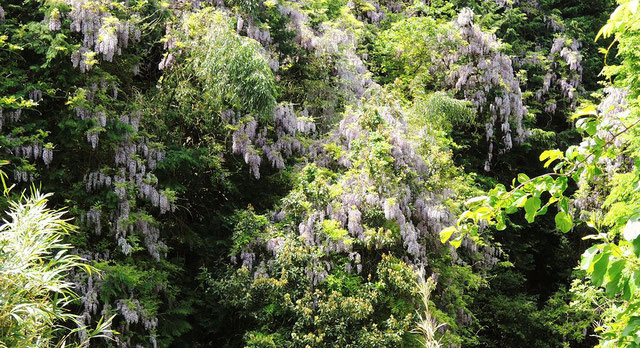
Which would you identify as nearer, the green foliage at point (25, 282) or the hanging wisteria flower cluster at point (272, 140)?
the green foliage at point (25, 282)

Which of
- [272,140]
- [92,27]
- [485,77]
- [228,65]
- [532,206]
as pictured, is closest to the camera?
[532,206]

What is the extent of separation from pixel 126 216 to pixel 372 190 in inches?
145

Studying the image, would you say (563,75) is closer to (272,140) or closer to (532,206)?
(272,140)

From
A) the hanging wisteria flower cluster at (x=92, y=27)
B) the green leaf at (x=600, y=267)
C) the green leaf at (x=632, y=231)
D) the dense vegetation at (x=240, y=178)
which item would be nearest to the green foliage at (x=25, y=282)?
the green leaf at (x=600, y=267)

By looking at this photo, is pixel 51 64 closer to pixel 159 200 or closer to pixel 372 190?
pixel 159 200

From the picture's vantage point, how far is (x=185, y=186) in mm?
11375

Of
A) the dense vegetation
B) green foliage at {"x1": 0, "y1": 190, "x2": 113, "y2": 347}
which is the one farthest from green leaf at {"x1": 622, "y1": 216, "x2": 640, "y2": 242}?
the dense vegetation

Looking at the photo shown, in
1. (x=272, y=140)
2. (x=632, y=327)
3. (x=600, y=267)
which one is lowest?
(x=632, y=327)

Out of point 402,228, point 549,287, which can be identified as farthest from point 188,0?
point 549,287

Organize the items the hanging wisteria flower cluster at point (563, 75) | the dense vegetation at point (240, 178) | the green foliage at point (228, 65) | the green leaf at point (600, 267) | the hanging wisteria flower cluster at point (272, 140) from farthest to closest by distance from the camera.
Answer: the hanging wisteria flower cluster at point (563, 75) → the hanging wisteria flower cluster at point (272, 140) → the green foliage at point (228, 65) → the dense vegetation at point (240, 178) → the green leaf at point (600, 267)

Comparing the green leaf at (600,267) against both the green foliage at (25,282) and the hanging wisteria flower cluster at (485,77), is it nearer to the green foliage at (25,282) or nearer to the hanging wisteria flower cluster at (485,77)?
the green foliage at (25,282)

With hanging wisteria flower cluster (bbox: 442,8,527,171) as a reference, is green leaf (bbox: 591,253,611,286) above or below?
below

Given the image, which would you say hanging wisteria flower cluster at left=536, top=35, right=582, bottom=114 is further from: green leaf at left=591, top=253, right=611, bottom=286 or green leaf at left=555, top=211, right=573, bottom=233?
green leaf at left=591, top=253, right=611, bottom=286

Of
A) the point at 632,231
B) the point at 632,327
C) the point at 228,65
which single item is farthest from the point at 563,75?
the point at 632,231
